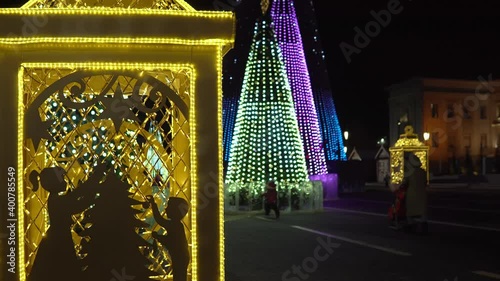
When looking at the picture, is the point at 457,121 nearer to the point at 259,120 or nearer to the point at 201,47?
the point at 259,120

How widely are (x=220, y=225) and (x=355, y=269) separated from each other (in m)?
3.43

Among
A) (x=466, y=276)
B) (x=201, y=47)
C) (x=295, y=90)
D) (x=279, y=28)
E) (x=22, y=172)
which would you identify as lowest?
(x=466, y=276)

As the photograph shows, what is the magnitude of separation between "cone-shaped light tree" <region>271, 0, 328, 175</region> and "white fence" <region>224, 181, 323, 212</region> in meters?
4.25

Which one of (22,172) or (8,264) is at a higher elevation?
(22,172)

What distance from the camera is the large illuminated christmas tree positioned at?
1490cm

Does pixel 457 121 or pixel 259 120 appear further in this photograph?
pixel 457 121

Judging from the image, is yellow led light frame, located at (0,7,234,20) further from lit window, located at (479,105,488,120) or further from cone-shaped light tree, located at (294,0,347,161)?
lit window, located at (479,105,488,120)

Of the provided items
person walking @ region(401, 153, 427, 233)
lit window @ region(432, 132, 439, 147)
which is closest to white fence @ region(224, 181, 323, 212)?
person walking @ region(401, 153, 427, 233)

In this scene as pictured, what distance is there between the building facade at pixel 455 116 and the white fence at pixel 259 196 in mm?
28005

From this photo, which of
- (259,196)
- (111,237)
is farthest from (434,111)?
(111,237)

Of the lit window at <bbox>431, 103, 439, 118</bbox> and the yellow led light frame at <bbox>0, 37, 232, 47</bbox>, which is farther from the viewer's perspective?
the lit window at <bbox>431, 103, 439, 118</bbox>

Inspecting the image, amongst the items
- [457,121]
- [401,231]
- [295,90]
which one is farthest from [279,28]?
[457,121]

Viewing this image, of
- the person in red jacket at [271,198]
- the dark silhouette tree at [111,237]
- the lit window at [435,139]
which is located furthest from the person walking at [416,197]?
the lit window at [435,139]

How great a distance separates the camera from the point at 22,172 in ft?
14.1
